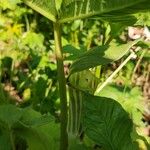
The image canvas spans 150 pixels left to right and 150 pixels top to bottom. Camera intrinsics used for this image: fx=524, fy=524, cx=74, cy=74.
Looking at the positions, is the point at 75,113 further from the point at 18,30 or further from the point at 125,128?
the point at 18,30

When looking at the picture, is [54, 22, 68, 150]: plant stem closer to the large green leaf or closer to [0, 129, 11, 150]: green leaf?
the large green leaf

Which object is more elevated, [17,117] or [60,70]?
[60,70]

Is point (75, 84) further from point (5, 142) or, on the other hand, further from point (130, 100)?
point (130, 100)

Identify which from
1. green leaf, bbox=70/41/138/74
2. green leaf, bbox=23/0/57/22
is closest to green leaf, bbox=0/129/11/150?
green leaf, bbox=70/41/138/74

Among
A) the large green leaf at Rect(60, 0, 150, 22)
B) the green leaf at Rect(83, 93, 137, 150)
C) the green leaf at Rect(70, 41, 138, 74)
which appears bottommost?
the green leaf at Rect(83, 93, 137, 150)

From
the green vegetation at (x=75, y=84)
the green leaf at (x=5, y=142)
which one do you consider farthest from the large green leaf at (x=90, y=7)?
the green leaf at (x=5, y=142)

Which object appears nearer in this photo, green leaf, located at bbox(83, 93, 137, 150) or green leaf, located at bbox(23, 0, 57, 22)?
green leaf, located at bbox(23, 0, 57, 22)

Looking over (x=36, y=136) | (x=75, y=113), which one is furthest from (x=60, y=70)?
(x=75, y=113)

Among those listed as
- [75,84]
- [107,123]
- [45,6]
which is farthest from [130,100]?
[45,6]
